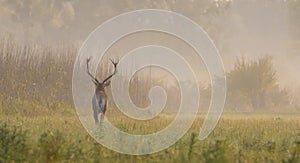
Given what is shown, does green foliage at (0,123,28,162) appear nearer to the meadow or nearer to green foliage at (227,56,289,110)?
the meadow

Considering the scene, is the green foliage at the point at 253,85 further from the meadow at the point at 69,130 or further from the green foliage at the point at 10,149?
the green foliage at the point at 10,149

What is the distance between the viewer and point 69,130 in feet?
37.1

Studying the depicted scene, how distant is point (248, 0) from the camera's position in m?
90.2

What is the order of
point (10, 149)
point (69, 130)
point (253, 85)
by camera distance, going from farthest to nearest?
point (253, 85)
point (69, 130)
point (10, 149)

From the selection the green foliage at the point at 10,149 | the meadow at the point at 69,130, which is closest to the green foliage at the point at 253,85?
the meadow at the point at 69,130

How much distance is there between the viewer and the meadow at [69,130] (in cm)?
698

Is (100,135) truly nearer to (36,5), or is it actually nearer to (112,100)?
(112,100)

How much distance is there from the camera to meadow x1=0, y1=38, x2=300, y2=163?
22.9 feet

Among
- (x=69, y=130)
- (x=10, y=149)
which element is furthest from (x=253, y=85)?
(x=10, y=149)

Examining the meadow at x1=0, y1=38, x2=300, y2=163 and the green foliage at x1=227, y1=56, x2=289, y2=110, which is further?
the green foliage at x1=227, y1=56, x2=289, y2=110

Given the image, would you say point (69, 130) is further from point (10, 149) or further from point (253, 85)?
point (253, 85)

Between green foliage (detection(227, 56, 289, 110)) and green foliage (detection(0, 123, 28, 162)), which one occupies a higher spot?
green foliage (detection(227, 56, 289, 110))

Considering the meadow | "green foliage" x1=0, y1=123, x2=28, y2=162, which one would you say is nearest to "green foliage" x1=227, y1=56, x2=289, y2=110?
the meadow

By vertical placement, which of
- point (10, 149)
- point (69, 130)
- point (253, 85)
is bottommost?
point (10, 149)
